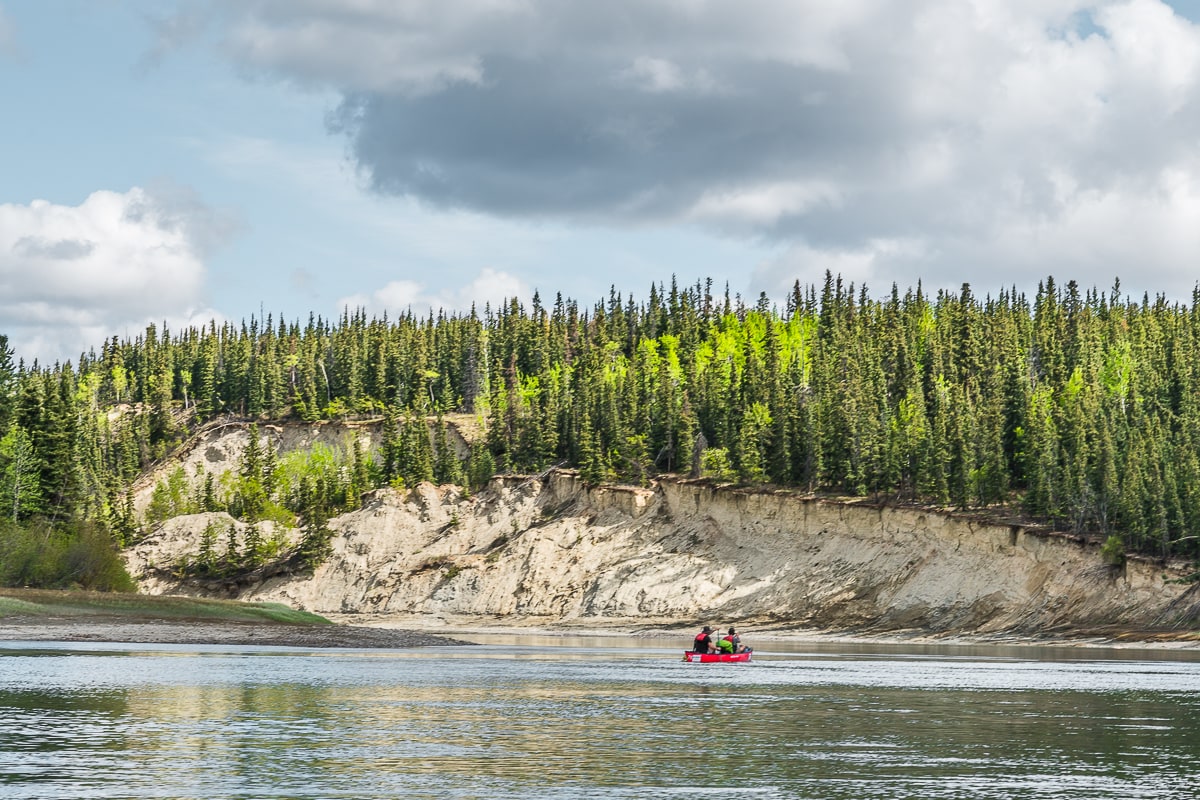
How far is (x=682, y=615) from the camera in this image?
129 meters

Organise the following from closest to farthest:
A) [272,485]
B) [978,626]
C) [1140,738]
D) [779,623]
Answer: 1. [1140,738]
2. [978,626]
3. [779,623]
4. [272,485]

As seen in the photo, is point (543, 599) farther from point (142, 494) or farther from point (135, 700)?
point (135, 700)

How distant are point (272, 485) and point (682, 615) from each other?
69.6 meters

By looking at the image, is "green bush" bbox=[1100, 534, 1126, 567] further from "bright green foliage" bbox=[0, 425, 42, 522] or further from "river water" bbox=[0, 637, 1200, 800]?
"bright green foliage" bbox=[0, 425, 42, 522]

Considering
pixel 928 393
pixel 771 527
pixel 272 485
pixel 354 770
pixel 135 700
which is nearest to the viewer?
pixel 354 770

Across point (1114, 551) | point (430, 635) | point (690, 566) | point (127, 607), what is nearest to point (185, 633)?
point (127, 607)

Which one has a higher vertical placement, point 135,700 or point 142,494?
point 142,494

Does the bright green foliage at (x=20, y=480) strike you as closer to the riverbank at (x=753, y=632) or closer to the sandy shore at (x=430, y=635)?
the sandy shore at (x=430, y=635)

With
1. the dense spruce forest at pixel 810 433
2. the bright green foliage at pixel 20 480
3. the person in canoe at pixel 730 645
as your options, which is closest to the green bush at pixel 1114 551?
the dense spruce forest at pixel 810 433

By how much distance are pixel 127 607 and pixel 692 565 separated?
186 ft

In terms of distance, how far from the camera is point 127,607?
9281 centimetres

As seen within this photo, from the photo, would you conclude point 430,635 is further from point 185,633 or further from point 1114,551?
point 1114,551

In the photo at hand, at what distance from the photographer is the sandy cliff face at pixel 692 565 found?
11212 centimetres

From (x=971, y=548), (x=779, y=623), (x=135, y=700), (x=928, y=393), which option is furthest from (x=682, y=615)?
(x=135, y=700)
